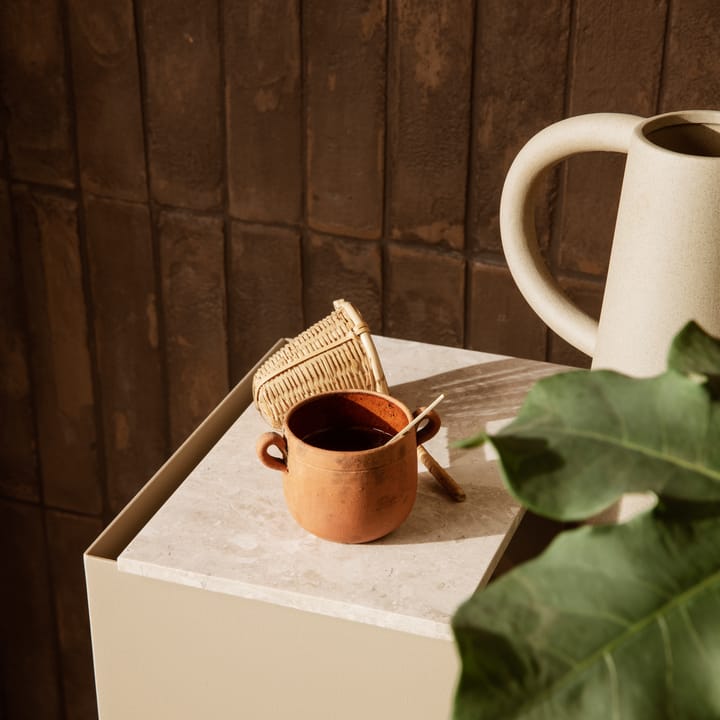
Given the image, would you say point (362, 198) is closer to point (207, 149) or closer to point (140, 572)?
point (207, 149)

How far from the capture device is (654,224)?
0.78 metres

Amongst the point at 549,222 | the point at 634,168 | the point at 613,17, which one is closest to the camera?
the point at 634,168

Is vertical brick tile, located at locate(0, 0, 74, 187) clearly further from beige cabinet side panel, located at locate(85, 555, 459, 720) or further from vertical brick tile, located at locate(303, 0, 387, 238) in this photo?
beige cabinet side panel, located at locate(85, 555, 459, 720)

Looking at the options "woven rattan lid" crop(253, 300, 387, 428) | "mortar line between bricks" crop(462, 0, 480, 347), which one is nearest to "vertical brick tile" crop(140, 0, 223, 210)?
"mortar line between bricks" crop(462, 0, 480, 347)

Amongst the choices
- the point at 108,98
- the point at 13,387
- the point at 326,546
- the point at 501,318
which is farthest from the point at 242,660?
the point at 13,387

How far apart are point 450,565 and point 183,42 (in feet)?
2.75

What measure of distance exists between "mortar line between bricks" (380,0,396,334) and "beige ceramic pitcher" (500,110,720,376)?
1.58 feet

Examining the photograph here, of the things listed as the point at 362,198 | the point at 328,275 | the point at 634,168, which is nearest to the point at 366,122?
the point at 362,198

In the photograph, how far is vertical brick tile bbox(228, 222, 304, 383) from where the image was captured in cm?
149

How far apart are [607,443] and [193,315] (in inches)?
47.7

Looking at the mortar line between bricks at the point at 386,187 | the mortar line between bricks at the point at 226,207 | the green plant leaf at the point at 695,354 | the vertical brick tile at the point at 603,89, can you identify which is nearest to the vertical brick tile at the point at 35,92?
the mortar line between bricks at the point at 226,207

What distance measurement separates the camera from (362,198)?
1.41 m

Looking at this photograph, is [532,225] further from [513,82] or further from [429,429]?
[513,82]

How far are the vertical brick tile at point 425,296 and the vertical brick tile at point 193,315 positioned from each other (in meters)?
0.25
